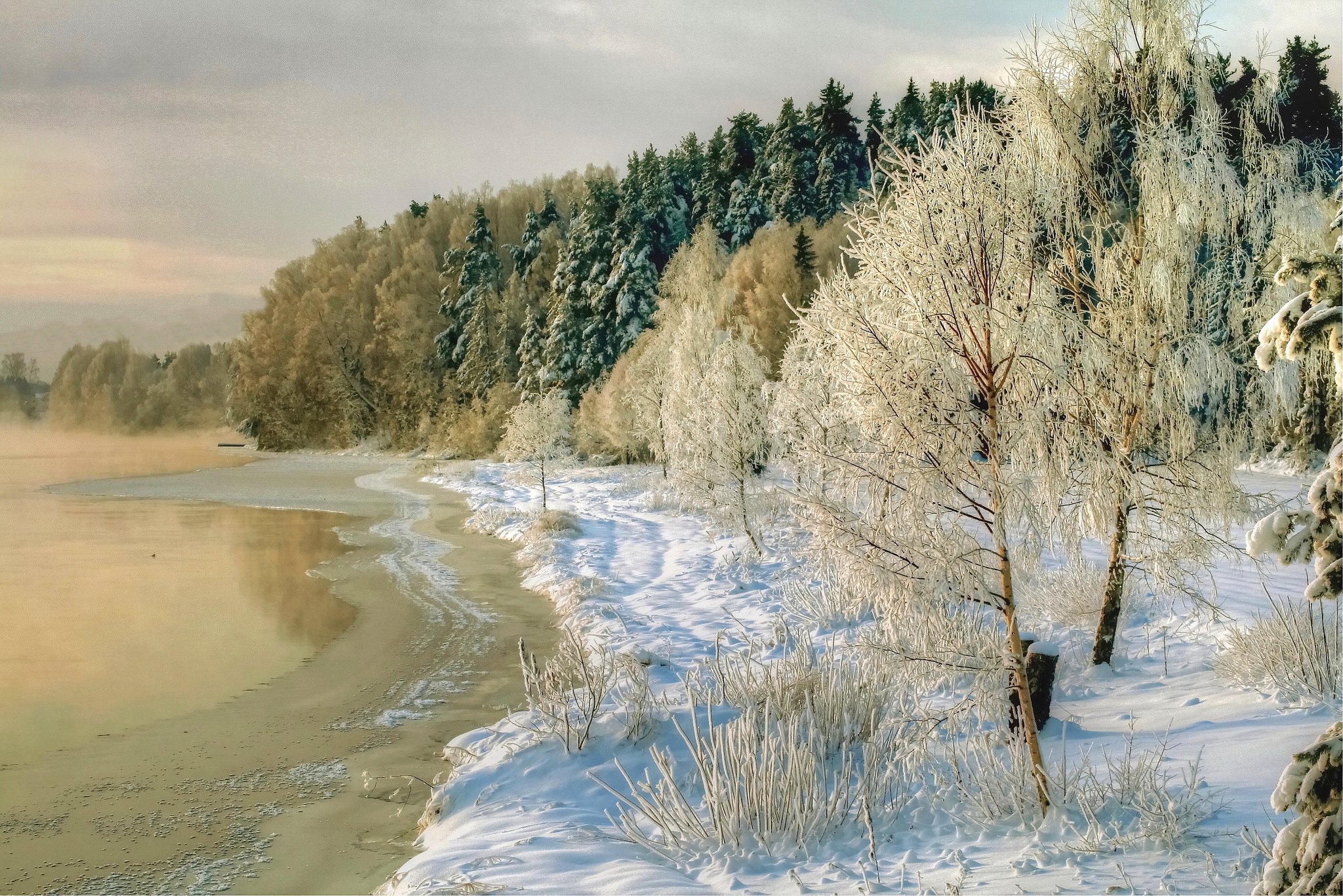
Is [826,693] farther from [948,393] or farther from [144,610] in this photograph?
[144,610]

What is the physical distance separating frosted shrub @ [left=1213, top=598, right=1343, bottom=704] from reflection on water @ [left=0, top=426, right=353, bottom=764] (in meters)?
10.7

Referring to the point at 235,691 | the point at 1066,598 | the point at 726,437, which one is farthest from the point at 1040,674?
the point at 726,437

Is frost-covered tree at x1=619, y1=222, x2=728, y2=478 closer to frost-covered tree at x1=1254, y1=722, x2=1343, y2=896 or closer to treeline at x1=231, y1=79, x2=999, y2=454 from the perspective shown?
treeline at x1=231, y1=79, x2=999, y2=454

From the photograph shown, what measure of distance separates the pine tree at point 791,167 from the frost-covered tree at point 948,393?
1769 inches

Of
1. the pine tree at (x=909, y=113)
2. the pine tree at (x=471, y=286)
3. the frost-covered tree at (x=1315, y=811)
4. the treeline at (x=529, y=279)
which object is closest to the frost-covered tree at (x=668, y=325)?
the treeline at (x=529, y=279)

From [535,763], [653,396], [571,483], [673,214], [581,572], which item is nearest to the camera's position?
[535,763]

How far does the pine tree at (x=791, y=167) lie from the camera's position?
166ft

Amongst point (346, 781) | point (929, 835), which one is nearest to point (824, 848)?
point (929, 835)

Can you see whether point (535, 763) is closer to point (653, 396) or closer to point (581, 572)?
point (581, 572)

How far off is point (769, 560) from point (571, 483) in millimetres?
18946

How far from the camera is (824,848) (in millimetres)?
4652

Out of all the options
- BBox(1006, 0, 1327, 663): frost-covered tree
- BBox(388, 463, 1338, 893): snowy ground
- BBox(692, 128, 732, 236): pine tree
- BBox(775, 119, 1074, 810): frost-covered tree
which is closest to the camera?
BBox(388, 463, 1338, 893): snowy ground

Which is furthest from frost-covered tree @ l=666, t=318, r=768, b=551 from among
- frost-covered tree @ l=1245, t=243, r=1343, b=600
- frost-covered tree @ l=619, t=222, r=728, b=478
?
frost-covered tree @ l=1245, t=243, r=1343, b=600

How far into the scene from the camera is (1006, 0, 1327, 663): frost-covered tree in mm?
6980
